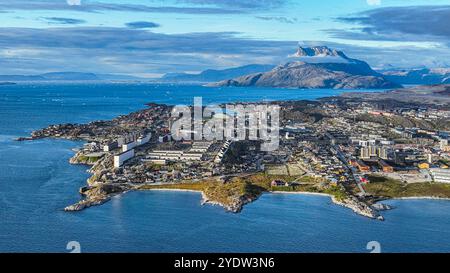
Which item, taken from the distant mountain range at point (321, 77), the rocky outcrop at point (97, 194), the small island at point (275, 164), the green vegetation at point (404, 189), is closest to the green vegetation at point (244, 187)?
the small island at point (275, 164)

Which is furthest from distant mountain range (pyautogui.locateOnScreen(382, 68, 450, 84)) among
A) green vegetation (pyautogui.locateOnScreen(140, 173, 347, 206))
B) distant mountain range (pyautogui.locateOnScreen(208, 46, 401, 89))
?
green vegetation (pyautogui.locateOnScreen(140, 173, 347, 206))

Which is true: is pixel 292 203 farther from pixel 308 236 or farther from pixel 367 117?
pixel 367 117

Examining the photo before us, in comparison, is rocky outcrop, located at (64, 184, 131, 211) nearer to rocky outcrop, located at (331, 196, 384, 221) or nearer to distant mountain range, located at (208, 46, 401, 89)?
rocky outcrop, located at (331, 196, 384, 221)

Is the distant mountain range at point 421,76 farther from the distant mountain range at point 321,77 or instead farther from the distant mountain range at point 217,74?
the distant mountain range at point 217,74

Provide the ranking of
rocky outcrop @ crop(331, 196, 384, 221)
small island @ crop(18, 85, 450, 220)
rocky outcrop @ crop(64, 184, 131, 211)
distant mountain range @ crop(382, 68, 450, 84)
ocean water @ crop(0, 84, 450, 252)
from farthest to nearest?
distant mountain range @ crop(382, 68, 450, 84) → small island @ crop(18, 85, 450, 220) → rocky outcrop @ crop(64, 184, 131, 211) → rocky outcrop @ crop(331, 196, 384, 221) → ocean water @ crop(0, 84, 450, 252)

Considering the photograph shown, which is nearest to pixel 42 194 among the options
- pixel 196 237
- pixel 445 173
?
pixel 196 237
